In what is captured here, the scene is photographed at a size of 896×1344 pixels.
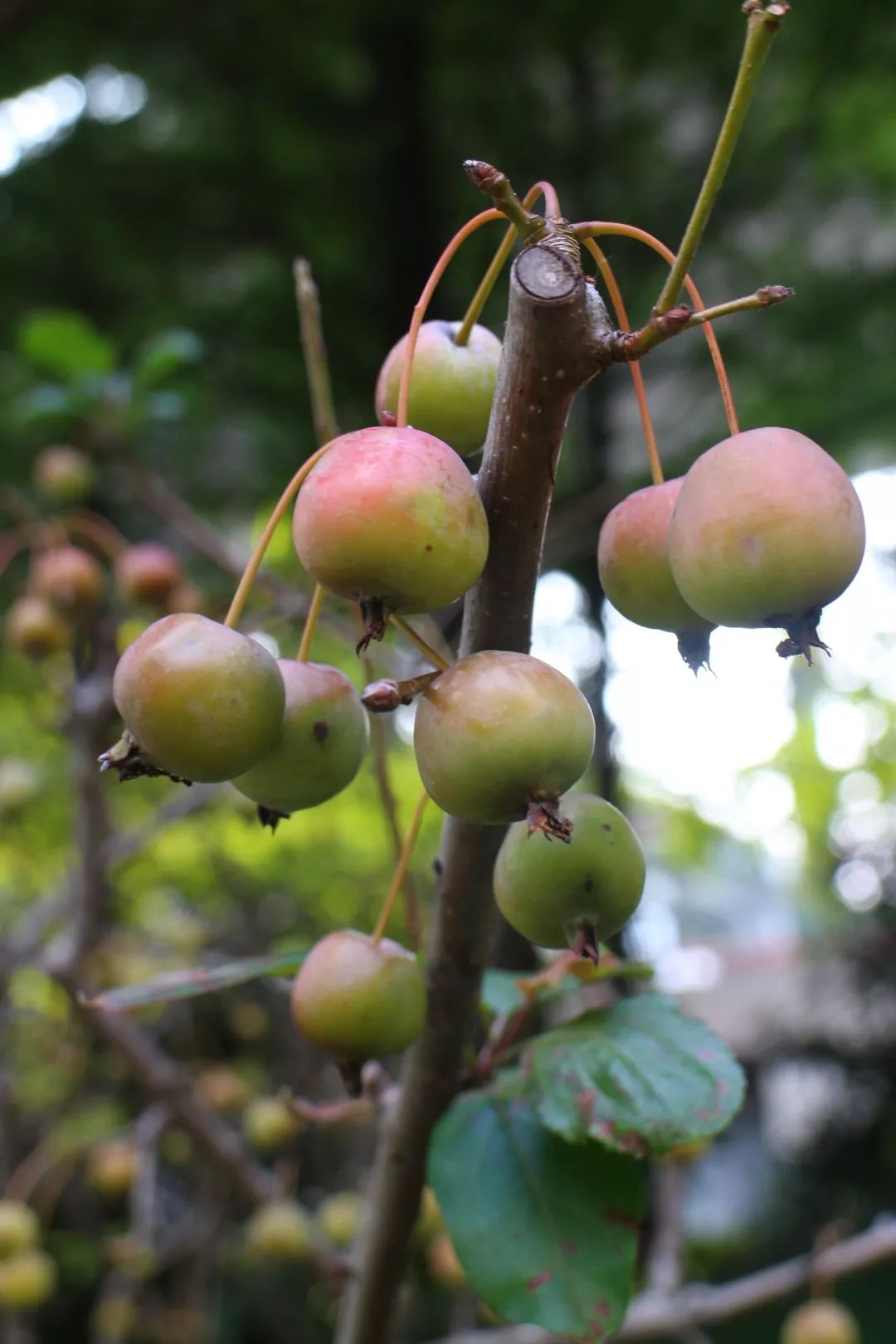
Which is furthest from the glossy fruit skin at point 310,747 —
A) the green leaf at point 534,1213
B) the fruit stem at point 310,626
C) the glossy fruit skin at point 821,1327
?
the glossy fruit skin at point 821,1327

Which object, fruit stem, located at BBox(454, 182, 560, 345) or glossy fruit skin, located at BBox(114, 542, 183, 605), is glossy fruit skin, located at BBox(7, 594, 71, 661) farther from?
fruit stem, located at BBox(454, 182, 560, 345)

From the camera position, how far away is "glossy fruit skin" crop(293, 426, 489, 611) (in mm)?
653

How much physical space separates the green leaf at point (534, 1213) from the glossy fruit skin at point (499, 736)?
456 millimetres

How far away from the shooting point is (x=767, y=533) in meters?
0.66

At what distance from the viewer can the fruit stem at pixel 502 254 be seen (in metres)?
0.72

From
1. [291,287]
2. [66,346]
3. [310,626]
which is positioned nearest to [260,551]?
[310,626]

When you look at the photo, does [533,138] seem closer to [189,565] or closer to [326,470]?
[189,565]

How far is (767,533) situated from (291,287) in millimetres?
3220

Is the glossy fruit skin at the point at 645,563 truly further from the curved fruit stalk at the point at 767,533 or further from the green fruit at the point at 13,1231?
the green fruit at the point at 13,1231

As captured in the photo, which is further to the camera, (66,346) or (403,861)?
(66,346)

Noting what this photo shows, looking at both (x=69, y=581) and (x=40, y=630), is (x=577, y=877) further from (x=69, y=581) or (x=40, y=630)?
(x=40, y=630)

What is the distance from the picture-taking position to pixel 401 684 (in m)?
0.70

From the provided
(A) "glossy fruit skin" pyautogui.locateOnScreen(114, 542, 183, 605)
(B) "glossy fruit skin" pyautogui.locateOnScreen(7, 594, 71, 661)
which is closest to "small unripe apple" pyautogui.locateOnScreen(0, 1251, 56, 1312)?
(B) "glossy fruit skin" pyautogui.locateOnScreen(7, 594, 71, 661)

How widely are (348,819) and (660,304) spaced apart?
4.23m
